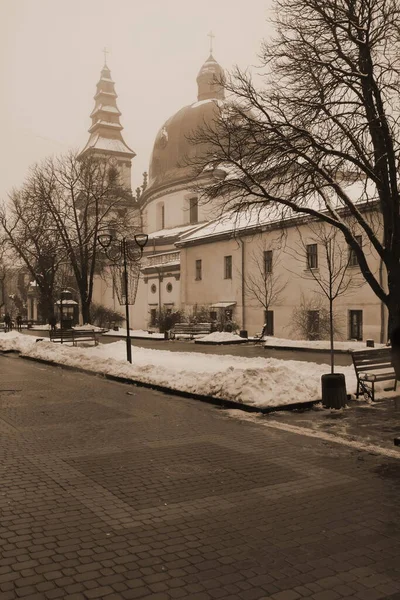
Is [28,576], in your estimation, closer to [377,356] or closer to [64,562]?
[64,562]

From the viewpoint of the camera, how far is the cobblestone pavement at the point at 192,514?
14.2ft

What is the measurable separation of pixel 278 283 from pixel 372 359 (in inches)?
960

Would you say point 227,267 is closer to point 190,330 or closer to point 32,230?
point 190,330

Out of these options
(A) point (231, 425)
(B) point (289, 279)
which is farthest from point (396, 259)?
(B) point (289, 279)

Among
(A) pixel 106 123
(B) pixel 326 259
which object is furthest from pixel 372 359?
(A) pixel 106 123

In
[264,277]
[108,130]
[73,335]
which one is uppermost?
[108,130]

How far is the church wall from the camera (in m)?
30.9

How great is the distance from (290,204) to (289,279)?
23.0 metres

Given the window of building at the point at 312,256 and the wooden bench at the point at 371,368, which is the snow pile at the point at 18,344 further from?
the wooden bench at the point at 371,368

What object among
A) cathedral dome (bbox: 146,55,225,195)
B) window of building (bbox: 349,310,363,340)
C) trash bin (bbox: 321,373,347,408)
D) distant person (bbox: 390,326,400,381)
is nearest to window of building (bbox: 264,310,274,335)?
window of building (bbox: 349,310,363,340)

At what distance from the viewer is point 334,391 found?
38.2 ft

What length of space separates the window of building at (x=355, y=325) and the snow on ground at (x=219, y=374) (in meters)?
11.9

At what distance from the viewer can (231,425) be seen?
407 inches

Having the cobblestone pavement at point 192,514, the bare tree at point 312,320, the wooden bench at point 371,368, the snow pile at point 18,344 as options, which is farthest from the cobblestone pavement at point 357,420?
the bare tree at point 312,320
